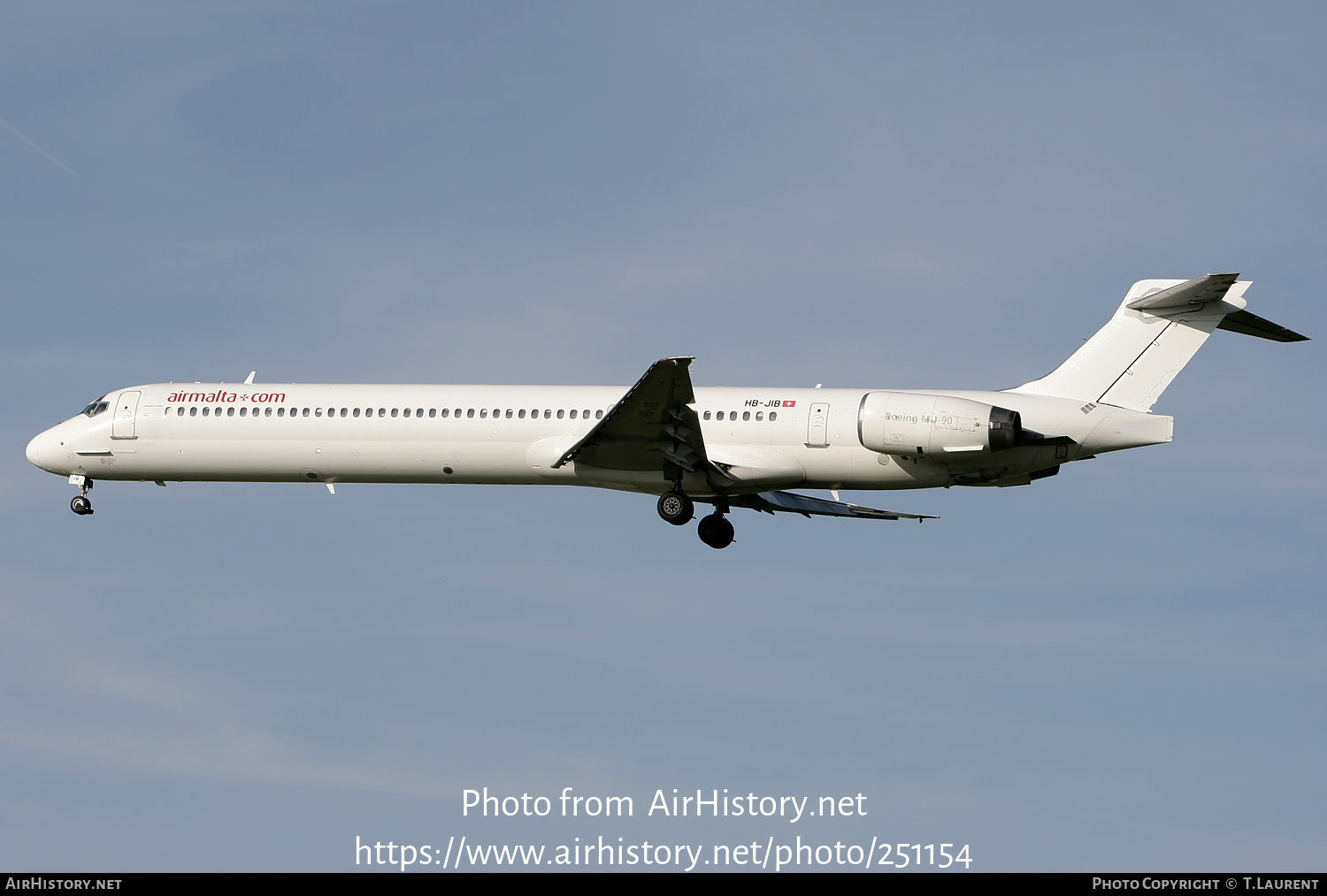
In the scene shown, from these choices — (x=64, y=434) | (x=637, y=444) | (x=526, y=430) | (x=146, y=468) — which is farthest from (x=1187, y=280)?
(x=64, y=434)

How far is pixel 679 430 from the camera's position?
2711cm

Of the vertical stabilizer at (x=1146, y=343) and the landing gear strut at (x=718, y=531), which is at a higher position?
the vertical stabilizer at (x=1146, y=343)

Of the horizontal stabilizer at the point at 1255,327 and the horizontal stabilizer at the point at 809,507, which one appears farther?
the horizontal stabilizer at the point at 809,507

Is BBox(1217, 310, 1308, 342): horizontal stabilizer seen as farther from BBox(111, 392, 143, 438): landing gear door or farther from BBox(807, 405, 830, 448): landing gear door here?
BBox(111, 392, 143, 438): landing gear door

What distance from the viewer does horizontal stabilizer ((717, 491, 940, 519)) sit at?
102ft

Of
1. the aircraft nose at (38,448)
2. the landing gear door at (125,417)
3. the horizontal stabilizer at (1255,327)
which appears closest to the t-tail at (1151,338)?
the horizontal stabilizer at (1255,327)

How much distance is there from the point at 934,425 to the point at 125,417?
654 inches

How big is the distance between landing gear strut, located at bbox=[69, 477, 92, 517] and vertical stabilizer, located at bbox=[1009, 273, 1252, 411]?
65.3 feet

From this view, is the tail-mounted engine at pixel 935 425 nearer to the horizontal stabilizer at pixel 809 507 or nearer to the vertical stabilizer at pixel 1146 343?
the vertical stabilizer at pixel 1146 343

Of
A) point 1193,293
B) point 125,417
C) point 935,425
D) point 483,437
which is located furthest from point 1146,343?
point 125,417

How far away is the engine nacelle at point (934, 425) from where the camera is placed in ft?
84.4

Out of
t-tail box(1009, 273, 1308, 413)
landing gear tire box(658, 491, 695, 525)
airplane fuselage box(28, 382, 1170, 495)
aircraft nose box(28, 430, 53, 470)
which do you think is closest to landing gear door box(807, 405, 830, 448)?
airplane fuselage box(28, 382, 1170, 495)

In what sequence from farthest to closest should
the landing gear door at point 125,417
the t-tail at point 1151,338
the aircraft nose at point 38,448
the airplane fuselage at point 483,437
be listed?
the aircraft nose at point 38,448 → the landing gear door at point 125,417 → the airplane fuselage at point 483,437 → the t-tail at point 1151,338

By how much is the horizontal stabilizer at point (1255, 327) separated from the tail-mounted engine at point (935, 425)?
155 inches
